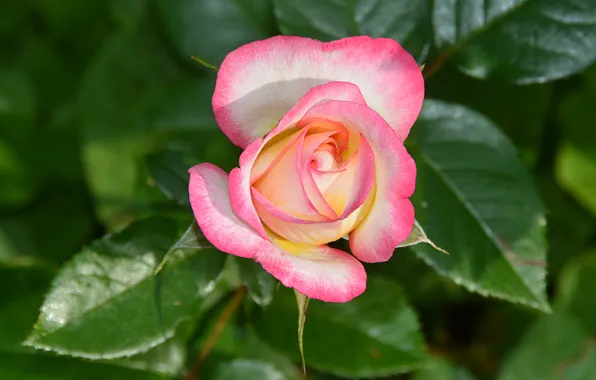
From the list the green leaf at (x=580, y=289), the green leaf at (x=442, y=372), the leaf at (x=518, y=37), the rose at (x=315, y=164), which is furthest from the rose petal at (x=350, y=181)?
the green leaf at (x=580, y=289)

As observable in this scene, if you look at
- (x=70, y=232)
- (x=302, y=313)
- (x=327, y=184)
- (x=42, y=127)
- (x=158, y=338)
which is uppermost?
(x=327, y=184)

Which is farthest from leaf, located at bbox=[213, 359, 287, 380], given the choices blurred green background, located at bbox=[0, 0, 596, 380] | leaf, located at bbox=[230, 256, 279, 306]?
leaf, located at bbox=[230, 256, 279, 306]

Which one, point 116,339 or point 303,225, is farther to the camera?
point 116,339

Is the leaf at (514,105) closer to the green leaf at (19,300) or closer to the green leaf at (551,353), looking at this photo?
the green leaf at (551,353)

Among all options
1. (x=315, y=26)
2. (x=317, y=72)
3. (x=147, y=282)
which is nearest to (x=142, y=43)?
(x=315, y=26)

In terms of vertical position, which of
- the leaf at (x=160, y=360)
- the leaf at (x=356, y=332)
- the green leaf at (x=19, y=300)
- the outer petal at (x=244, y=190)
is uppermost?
the outer petal at (x=244, y=190)

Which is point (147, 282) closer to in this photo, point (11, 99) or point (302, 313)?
point (302, 313)

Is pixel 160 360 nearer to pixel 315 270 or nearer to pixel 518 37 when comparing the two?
pixel 315 270
